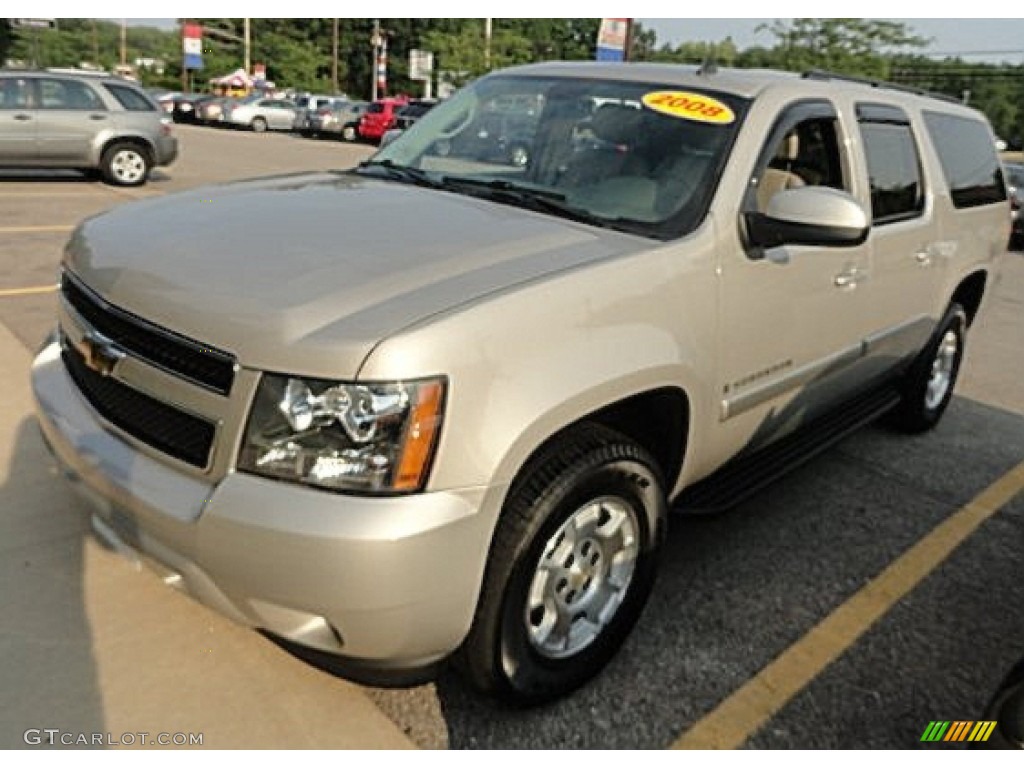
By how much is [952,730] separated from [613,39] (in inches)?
725

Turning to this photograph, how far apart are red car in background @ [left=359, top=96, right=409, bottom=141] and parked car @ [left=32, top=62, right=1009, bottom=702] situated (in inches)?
1096

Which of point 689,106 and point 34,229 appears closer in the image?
point 689,106

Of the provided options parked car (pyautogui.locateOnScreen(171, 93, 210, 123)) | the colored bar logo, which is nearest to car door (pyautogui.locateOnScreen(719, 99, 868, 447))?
the colored bar logo

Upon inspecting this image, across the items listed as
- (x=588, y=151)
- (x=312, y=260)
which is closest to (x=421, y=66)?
(x=588, y=151)

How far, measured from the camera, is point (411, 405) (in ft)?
6.23

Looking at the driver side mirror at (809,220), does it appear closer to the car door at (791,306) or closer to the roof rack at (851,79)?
the car door at (791,306)

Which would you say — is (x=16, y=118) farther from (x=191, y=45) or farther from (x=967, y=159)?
(x=191, y=45)

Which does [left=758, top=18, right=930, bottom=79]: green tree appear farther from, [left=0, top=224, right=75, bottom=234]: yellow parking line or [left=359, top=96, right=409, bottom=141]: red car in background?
[left=0, top=224, right=75, bottom=234]: yellow parking line

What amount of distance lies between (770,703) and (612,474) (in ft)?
2.84

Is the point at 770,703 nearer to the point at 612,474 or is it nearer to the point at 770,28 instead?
the point at 612,474

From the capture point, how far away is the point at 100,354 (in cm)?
229

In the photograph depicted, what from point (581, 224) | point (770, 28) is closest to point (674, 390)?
point (581, 224)

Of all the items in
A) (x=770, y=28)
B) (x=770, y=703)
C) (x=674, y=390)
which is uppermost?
(x=770, y=28)
